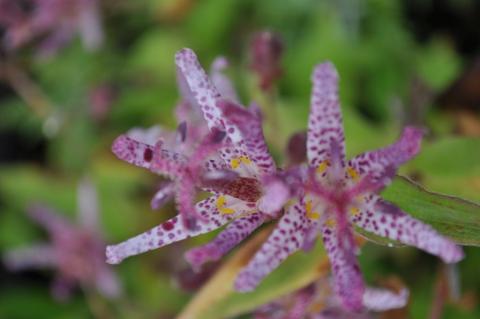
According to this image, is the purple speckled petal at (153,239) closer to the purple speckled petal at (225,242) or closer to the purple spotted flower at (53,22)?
the purple speckled petal at (225,242)

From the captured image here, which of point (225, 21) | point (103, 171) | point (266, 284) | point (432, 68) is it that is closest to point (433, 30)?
point (432, 68)

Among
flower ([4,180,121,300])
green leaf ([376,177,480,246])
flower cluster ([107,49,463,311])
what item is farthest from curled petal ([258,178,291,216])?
flower ([4,180,121,300])

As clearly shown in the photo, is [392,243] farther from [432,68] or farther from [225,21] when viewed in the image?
[225,21]

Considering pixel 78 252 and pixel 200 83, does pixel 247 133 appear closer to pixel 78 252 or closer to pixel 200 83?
pixel 200 83

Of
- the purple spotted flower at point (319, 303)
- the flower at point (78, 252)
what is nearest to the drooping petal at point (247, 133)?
the purple spotted flower at point (319, 303)

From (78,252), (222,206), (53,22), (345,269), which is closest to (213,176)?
(222,206)

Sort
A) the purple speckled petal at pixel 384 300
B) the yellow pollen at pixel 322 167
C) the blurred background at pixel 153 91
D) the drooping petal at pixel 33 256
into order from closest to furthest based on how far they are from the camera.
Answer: the yellow pollen at pixel 322 167, the purple speckled petal at pixel 384 300, the blurred background at pixel 153 91, the drooping petal at pixel 33 256

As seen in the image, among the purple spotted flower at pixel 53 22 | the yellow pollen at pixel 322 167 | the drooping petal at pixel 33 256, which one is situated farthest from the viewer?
the drooping petal at pixel 33 256
